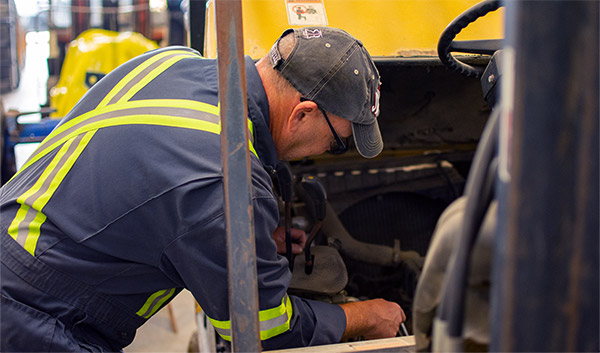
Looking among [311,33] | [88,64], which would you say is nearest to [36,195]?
[311,33]

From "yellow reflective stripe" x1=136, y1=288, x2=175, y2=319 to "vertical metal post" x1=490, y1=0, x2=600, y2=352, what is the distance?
101 cm

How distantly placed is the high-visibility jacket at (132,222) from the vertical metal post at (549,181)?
2.24ft

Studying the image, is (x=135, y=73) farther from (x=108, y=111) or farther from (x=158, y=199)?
(x=158, y=199)

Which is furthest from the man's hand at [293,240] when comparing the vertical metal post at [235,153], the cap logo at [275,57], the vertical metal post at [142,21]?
the vertical metal post at [142,21]

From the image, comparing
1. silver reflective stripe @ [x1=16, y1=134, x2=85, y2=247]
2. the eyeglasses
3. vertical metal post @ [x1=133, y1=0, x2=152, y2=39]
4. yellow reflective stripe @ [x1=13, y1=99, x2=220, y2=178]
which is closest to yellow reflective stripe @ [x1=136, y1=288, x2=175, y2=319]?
silver reflective stripe @ [x1=16, y1=134, x2=85, y2=247]

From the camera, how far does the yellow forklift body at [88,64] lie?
4387 mm

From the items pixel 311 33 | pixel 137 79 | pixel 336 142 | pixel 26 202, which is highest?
pixel 311 33

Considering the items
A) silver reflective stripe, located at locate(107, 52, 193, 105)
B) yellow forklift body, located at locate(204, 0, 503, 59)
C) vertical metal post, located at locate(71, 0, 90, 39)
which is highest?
vertical metal post, located at locate(71, 0, 90, 39)

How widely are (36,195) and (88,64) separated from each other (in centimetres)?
345

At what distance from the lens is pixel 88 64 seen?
4449mm

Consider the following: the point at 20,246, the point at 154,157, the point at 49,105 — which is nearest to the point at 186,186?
the point at 154,157

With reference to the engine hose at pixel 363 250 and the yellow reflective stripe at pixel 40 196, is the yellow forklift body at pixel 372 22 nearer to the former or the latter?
the yellow reflective stripe at pixel 40 196

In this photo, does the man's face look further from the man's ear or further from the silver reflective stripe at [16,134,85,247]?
the silver reflective stripe at [16,134,85,247]

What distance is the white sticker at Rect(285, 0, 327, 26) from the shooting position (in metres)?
1.68
